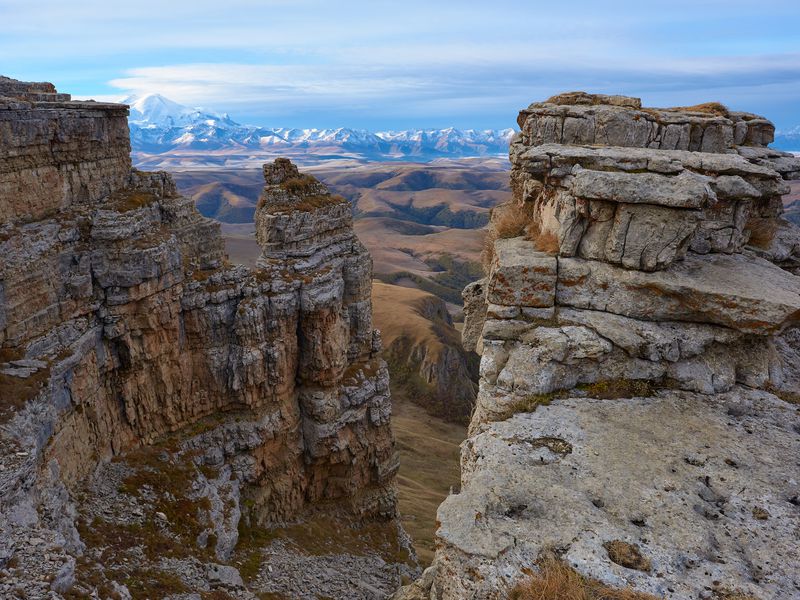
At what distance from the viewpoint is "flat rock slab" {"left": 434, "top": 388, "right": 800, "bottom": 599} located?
418 inches

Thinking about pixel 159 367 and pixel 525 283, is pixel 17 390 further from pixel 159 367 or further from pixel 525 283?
pixel 525 283

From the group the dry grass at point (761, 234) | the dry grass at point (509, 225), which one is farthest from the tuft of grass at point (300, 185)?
the dry grass at point (761, 234)

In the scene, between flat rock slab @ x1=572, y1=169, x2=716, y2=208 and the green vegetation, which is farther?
the green vegetation

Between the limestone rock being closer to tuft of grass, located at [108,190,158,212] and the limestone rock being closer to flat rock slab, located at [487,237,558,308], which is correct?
flat rock slab, located at [487,237,558,308]

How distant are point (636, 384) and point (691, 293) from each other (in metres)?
3.13

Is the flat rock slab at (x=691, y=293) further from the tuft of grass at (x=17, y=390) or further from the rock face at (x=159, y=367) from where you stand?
the tuft of grass at (x=17, y=390)

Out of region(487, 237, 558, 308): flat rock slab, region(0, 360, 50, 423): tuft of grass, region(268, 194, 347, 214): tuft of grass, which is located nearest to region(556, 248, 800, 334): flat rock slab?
region(487, 237, 558, 308): flat rock slab

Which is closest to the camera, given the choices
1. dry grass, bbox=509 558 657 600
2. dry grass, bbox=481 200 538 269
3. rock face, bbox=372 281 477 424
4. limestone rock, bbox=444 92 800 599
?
dry grass, bbox=509 558 657 600

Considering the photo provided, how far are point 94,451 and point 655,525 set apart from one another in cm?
3099

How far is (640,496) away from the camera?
39.9ft

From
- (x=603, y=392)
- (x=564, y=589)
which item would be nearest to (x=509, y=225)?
(x=603, y=392)

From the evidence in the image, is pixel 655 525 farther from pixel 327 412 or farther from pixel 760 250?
pixel 327 412

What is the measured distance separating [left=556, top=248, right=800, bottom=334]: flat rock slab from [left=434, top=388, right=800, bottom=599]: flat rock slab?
7.80 feet

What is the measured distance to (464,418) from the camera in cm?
10650
